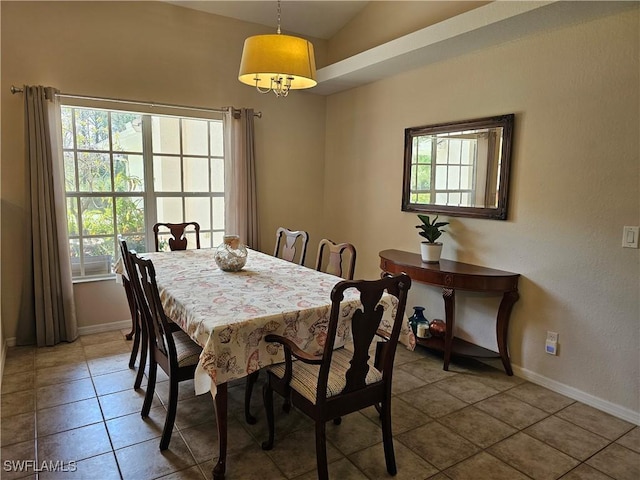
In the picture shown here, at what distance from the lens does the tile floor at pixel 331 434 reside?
2.04m

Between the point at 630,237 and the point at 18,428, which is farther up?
the point at 630,237

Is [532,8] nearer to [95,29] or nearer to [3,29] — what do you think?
[95,29]

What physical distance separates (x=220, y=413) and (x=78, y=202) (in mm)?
2754

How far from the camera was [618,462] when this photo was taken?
214cm

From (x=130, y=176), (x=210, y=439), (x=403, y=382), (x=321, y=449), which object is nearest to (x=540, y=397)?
(x=403, y=382)

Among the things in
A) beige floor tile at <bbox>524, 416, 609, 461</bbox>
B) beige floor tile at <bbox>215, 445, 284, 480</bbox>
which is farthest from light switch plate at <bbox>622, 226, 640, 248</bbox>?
beige floor tile at <bbox>215, 445, 284, 480</bbox>

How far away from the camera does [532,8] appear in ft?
8.00

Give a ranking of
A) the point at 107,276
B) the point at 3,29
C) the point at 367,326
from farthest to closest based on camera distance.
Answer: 1. the point at 107,276
2. the point at 3,29
3. the point at 367,326

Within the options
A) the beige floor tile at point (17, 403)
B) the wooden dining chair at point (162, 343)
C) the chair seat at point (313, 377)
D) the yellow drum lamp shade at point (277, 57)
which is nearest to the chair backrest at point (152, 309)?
the wooden dining chair at point (162, 343)

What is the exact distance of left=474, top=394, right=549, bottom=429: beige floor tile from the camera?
8.24ft

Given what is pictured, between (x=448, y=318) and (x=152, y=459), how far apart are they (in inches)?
82.6

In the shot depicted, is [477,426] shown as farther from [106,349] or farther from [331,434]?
[106,349]

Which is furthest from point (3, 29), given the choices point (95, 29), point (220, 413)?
point (220, 413)

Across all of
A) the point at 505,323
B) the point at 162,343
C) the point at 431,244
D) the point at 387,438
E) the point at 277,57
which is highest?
the point at 277,57
